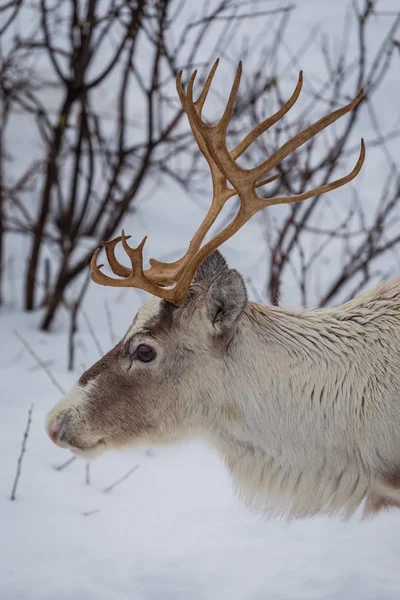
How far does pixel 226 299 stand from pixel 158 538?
1.29 meters

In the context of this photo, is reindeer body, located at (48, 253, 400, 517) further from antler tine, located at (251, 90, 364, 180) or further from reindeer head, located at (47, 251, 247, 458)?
antler tine, located at (251, 90, 364, 180)

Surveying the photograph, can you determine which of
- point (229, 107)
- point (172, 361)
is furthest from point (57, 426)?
point (229, 107)

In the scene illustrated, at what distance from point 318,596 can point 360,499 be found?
0.44m

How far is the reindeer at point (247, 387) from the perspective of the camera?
118 inches

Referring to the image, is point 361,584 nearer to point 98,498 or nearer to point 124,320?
point 98,498

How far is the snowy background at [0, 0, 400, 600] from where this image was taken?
3.20 metres

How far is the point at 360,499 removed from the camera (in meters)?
3.05

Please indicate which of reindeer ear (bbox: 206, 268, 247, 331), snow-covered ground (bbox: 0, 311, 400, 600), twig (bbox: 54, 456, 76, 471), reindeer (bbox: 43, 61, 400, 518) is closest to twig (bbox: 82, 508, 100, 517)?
snow-covered ground (bbox: 0, 311, 400, 600)

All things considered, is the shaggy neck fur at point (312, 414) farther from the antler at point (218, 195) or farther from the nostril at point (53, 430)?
the nostril at point (53, 430)

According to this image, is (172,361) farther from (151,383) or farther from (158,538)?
(158,538)

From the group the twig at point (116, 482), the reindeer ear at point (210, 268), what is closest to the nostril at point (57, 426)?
the reindeer ear at point (210, 268)

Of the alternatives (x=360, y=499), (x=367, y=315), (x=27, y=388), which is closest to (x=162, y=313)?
(x=367, y=315)

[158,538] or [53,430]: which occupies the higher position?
[53,430]

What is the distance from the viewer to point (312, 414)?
3.04 metres
